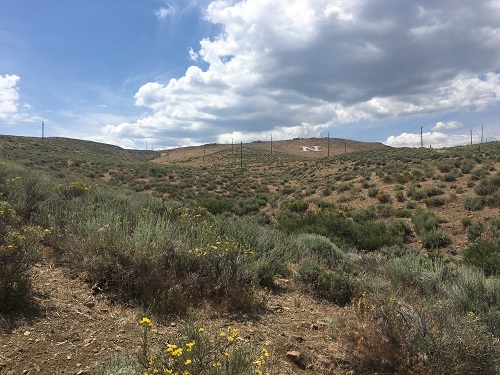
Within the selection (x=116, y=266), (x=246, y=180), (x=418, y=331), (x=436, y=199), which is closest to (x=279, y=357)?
(x=418, y=331)

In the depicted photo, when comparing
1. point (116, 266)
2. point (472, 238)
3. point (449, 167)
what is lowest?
point (472, 238)

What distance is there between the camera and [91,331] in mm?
3697

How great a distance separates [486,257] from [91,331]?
10.3m

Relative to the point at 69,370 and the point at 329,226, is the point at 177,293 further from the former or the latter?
the point at 329,226

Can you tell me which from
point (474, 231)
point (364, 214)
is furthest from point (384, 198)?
point (474, 231)

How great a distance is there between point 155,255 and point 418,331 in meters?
3.33

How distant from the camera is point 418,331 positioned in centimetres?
367

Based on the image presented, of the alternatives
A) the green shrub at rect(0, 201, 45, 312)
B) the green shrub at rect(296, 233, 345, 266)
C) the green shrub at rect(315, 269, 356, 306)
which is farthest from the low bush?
the green shrub at rect(0, 201, 45, 312)

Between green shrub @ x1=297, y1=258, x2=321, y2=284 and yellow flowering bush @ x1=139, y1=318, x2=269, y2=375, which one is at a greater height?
yellow flowering bush @ x1=139, y1=318, x2=269, y2=375

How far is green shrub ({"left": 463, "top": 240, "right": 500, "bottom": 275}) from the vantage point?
9146mm

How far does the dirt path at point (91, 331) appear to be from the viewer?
10.3 ft

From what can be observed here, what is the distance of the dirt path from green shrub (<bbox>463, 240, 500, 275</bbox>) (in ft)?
19.8

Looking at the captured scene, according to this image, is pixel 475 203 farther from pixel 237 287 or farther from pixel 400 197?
pixel 237 287

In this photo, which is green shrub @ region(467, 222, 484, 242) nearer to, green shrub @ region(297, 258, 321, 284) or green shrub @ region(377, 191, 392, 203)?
green shrub @ region(377, 191, 392, 203)
